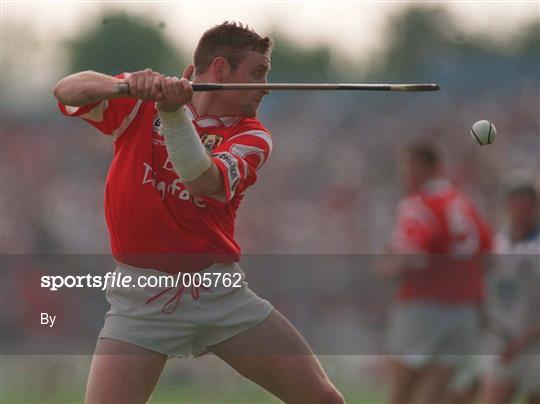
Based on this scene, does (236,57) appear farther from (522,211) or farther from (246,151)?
(522,211)

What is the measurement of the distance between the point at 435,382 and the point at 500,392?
0.59 meters

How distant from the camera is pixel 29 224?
Answer: 40.7ft

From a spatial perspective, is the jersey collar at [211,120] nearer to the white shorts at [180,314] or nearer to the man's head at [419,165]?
the white shorts at [180,314]

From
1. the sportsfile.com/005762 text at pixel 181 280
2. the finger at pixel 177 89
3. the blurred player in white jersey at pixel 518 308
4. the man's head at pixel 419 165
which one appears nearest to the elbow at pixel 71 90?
the finger at pixel 177 89

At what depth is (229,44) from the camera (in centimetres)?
480

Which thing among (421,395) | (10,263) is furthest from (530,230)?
(10,263)

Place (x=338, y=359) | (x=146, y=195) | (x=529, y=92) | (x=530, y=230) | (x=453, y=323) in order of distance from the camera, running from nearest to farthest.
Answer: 1. (x=146, y=195)
2. (x=530, y=230)
3. (x=453, y=323)
4. (x=338, y=359)
5. (x=529, y=92)

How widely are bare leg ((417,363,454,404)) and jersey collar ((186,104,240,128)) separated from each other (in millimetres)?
3949

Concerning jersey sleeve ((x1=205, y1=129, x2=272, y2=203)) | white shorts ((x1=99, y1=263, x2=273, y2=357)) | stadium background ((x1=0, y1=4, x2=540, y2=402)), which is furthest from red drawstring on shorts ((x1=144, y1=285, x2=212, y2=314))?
stadium background ((x1=0, y1=4, x2=540, y2=402))

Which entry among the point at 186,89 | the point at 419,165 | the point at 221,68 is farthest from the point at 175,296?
the point at 419,165

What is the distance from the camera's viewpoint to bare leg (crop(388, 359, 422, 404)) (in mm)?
8242

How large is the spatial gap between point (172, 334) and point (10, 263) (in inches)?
304

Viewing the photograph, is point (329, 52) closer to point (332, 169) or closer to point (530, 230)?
point (332, 169)

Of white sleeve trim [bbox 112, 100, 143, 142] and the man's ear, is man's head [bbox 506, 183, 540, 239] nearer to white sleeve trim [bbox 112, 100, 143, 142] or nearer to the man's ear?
the man's ear
